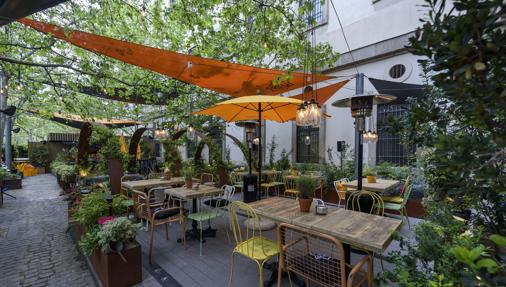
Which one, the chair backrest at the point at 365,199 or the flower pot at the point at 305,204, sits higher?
the flower pot at the point at 305,204

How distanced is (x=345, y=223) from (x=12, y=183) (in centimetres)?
1244

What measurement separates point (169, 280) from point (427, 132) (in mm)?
3097

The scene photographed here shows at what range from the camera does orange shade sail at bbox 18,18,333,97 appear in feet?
10.8

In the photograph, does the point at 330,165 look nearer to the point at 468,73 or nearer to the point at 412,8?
the point at 412,8

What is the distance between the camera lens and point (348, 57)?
7.17m

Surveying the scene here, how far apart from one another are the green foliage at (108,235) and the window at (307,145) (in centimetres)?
639

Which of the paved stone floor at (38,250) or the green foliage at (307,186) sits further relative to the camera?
the paved stone floor at (38,250)

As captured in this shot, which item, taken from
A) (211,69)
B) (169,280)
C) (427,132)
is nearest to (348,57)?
(211,69)

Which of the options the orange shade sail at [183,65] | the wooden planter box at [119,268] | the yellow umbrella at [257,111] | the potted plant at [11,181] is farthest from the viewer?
the potted plant at [11,181]

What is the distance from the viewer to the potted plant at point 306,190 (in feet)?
8.33

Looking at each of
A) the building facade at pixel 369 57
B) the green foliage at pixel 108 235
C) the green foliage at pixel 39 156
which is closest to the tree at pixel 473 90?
the green foliage at pixel 108 235

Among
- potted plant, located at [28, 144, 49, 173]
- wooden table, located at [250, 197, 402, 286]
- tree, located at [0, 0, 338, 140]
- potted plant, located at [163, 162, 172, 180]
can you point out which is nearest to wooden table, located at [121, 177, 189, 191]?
potted plant, located at [163, 162, 172, 180]

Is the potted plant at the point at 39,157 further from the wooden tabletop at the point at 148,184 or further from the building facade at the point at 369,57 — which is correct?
the building facade at the point at 369,57

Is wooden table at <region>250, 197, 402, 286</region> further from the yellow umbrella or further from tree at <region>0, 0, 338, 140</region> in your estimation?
tree at <region>0, 0, 338, 140</region>
